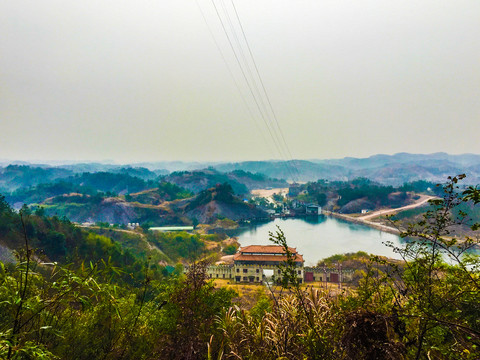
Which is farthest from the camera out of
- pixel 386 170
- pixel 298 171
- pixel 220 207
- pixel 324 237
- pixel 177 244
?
pixel 298 171

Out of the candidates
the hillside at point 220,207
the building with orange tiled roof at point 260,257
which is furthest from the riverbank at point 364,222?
the building with orange tiled roof at point 260,257

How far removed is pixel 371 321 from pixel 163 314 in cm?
351

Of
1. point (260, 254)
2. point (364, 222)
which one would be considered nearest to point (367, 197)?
point (364, 222)

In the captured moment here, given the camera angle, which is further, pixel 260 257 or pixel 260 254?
pixel 260 254

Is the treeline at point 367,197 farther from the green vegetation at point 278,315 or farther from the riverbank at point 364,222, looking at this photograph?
the green vegetation at point 278,315

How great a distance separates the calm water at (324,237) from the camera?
25861mm

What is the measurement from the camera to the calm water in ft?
84.8

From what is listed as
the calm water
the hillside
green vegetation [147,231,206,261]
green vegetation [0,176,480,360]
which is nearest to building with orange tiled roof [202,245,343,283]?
the calm water

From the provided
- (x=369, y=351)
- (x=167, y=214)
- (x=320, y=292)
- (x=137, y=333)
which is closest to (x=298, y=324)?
(x=369, y=351)

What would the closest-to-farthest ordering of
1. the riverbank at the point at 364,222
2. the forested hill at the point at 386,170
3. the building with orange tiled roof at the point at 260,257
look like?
the building with orange tiled roof at the point at 260,257 < the riverbank at the point at 364,222 < the forested hill at the point at 386,170

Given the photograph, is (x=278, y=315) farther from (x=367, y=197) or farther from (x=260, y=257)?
(x=367, y=197)

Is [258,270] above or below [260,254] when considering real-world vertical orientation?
below

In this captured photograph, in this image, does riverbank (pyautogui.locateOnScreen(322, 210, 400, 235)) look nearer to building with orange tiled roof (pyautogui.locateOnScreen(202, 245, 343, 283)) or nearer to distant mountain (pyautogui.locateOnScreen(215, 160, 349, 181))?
building with orange tiled roof (pyautogui.locateOnScreen(202, 245, 343, 283))

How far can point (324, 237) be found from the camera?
31828 mm
